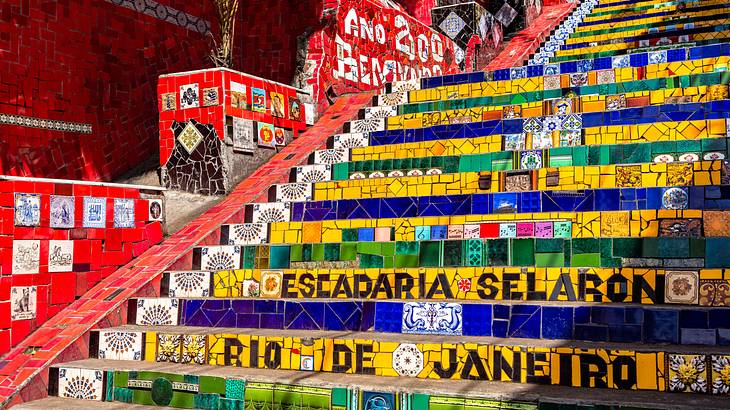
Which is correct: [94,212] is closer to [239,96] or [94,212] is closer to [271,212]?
[271,212]

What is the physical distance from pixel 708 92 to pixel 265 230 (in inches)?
126

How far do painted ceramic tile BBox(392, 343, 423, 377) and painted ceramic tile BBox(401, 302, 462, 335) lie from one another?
0.25 m

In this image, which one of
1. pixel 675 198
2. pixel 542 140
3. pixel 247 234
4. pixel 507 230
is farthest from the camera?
pixel 542 140

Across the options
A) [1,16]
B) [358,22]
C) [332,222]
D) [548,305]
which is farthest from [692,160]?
[1,16]

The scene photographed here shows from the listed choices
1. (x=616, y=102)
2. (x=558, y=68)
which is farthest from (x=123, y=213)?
(x=558, y=68)

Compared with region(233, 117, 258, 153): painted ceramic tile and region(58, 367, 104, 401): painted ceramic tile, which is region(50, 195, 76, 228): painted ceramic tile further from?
region(233, 117, 258, 153): painted ceramic tile

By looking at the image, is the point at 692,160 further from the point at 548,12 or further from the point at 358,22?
the point at 548,12

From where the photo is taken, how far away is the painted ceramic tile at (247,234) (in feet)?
16.4

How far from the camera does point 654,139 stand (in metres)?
5.02

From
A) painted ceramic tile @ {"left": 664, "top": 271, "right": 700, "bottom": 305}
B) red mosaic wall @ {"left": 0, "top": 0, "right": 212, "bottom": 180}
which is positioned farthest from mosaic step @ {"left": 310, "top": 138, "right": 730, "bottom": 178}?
red mosaic wall @ {"left": 0, "top": 0, "right": 212, "bottom": 180}

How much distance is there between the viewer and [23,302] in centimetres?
443

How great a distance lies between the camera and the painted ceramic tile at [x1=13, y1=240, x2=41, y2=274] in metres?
4.40

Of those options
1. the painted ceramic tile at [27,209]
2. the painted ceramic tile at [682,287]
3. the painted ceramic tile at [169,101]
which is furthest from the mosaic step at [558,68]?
the painted ceramic tile at [682,287]

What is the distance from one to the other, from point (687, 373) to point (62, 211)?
348cm
